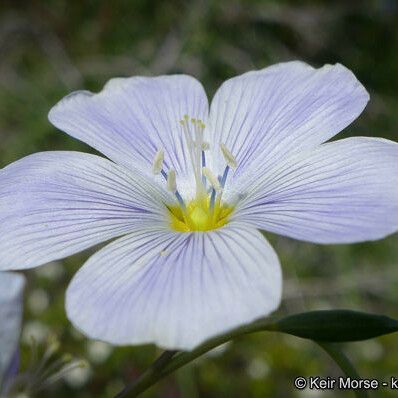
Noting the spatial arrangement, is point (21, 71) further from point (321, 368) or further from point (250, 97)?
point (250, 97)

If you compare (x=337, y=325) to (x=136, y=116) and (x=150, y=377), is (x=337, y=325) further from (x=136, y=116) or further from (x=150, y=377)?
A: (x=136, y=116)

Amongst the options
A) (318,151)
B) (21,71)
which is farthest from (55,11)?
(318,151)

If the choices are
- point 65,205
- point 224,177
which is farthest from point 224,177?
point 65,205

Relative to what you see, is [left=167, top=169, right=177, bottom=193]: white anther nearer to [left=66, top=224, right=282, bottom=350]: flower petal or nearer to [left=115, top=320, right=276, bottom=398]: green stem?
[left=66, top=224, right=282, bottom=350]: flower petal

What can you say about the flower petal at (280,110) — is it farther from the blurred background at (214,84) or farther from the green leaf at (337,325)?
the blurred background at (214,84)

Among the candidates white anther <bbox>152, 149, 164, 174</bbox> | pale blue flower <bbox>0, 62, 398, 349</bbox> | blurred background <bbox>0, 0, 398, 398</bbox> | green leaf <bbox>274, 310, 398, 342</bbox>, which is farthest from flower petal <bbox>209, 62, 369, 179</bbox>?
blurred background <bbox>0, 0, 398, 398</bbox>

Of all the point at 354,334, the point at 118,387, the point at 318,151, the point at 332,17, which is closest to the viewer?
the point at 354,334

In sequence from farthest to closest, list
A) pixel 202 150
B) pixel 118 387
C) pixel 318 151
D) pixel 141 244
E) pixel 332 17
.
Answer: pixel 332 17 < pixel 118 387 < pixel 202 150 < pixel 318 151 < pixel 141 244
